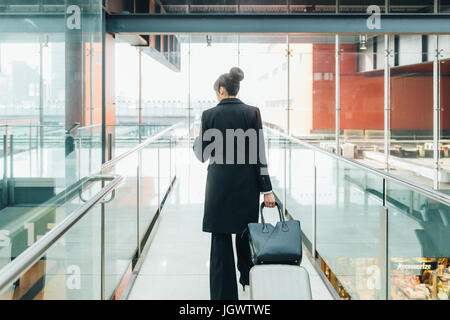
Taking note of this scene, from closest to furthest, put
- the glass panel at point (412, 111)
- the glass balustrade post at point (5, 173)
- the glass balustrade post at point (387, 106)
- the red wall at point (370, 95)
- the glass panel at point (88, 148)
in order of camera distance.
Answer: the glass panel at point (88, 148), the glass balustrade post at point (5, 173), the glass panel at point (412, 111), the red wall at point (370, 95), the glass balustrade post at point (387, 106)

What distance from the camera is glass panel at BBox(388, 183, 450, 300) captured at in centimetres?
294

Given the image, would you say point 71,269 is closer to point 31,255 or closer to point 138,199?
point 138,199

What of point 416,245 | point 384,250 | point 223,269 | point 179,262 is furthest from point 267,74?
point 223,269

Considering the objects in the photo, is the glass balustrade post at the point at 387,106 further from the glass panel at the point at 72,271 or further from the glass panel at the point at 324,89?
the glass panel at the point at 72,271

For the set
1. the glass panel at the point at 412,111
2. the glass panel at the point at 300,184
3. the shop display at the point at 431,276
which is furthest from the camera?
the glass panel at the point at 412,111

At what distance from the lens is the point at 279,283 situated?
2041mm

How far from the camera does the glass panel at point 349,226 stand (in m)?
3.21

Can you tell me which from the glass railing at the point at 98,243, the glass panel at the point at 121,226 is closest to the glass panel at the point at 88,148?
the glass railing at the point at 98,243

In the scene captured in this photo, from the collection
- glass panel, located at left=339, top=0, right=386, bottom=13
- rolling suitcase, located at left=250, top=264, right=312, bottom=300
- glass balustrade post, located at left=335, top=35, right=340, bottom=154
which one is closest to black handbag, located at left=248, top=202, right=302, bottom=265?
rolling suitcase, located at left=250, top=264, right=312, bottom=300

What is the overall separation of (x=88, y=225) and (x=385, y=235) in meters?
1.77

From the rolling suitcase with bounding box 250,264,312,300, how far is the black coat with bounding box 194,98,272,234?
2.44 ft

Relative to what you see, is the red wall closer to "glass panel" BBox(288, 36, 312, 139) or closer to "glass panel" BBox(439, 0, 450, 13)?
"glass panel" BBox(288, 36, 312, 139)

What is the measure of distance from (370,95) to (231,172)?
8.59 meters
